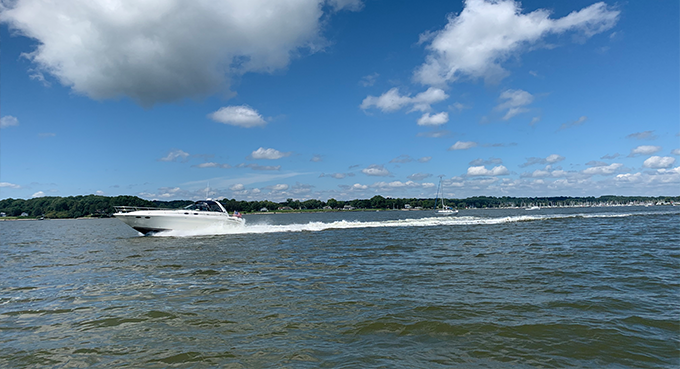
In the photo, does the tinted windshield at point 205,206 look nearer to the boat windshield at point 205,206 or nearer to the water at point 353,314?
the boat windshield at point 205,206

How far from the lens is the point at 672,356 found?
5949 mm

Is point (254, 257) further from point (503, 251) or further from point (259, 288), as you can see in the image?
point (503, 251)

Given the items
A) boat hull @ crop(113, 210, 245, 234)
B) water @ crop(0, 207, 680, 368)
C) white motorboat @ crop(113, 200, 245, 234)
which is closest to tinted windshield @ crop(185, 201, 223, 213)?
white motorboat @ crop(113, 200, 245, 234)

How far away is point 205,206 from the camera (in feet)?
121

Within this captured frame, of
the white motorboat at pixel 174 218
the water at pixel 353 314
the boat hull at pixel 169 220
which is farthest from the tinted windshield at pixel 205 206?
the water at pixel 353 314

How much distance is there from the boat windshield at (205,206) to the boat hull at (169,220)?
1.21 m

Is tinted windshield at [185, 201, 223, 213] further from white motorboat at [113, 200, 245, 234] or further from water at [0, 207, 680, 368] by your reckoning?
water at [0, 207, 680, 368]

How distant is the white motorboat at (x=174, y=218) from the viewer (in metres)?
33.2

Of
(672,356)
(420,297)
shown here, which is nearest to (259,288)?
(420,297)

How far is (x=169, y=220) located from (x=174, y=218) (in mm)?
489

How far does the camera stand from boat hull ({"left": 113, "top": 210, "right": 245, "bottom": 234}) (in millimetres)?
33094

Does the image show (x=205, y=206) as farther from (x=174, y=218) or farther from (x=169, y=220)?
(x=169, y=220)

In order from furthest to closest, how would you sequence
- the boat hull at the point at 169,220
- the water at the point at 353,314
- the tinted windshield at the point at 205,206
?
the tinted windshield at the point at 205,206 → the boat hull at the point at 169,220 → the water at the point at 353,314

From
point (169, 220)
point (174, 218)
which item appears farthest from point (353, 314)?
point (169, 220)
